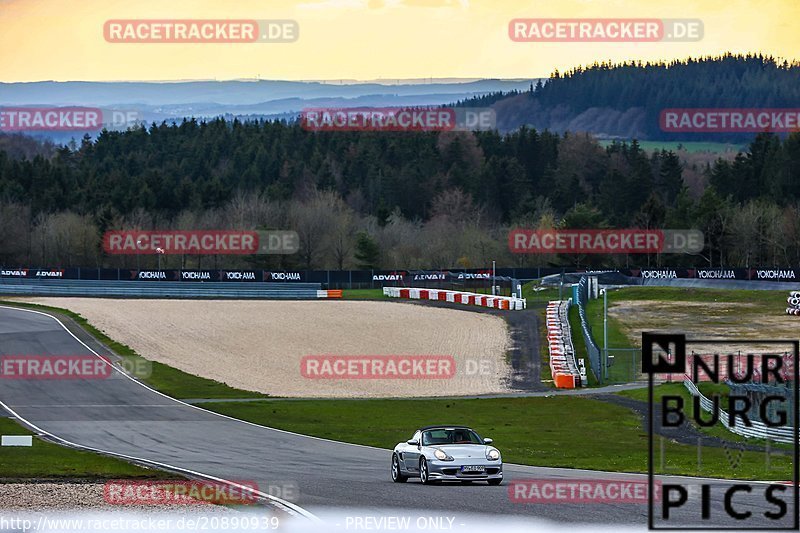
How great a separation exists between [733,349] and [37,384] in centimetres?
3377

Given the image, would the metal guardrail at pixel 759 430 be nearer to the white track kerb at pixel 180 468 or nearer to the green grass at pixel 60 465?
the white track kerb at pixel 180 468

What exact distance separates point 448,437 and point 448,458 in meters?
0.94

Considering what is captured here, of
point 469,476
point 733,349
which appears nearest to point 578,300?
point 733,349

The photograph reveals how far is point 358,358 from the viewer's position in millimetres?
64062

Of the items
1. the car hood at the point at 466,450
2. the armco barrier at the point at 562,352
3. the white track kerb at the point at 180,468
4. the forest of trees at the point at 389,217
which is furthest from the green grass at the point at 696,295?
the car hood at the point at 466,450

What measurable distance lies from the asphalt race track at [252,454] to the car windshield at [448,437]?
0.94 meters

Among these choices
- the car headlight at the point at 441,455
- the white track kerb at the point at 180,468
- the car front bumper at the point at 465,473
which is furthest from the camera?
the car headlight at the point at 441,455

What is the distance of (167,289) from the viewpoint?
363 feet

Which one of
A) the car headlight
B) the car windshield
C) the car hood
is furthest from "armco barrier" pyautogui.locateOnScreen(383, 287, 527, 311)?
the car headlight

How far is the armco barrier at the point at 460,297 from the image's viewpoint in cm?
8669

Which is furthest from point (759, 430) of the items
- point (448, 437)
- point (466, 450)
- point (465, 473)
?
point (465, 473)

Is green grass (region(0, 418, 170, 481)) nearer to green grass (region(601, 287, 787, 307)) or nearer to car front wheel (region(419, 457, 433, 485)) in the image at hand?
car front wheel (region(419, 457, 433, 485))

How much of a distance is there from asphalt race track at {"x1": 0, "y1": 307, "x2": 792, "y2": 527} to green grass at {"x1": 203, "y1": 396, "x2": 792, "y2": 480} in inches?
58.3

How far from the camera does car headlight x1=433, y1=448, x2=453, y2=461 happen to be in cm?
2460
